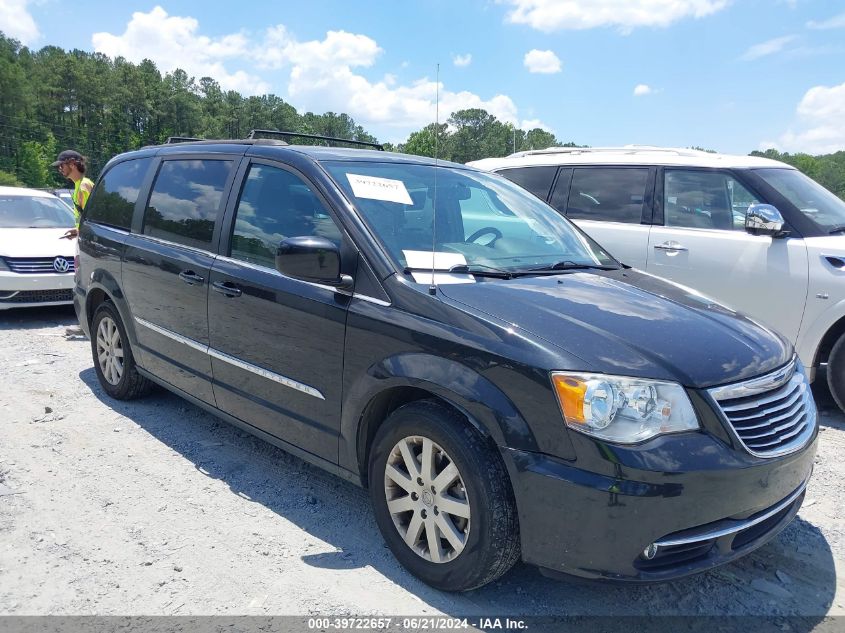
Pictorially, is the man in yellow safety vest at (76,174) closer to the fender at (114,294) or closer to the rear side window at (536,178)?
the fender at (114,294)

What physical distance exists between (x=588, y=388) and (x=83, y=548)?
7.92ft

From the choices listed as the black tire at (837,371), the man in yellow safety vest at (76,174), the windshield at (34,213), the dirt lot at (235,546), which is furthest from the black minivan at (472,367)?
the windshield at (34,213)

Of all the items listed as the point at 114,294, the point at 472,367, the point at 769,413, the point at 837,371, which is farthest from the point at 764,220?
the point at 114,294

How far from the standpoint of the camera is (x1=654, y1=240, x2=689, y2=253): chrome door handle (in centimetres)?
555

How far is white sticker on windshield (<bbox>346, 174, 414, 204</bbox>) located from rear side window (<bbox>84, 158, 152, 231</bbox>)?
2.15 meters

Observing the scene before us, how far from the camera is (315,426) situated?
3197 millimetres

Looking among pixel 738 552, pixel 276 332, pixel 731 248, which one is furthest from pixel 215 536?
pixel 731 248

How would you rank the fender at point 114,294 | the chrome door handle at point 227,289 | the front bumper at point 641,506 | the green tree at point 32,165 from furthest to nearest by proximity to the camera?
the green tree at point 32,165, the fender at point 114,294, the chrome door handle at point 227,289, the front bumper at point 641,506

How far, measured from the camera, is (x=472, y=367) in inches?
99.3

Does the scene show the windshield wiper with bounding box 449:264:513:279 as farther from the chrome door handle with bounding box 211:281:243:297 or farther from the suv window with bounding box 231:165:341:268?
the chrome door handle with bounding box 211:281:243:297

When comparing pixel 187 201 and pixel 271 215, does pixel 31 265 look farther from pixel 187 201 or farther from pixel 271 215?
pixel 271 215

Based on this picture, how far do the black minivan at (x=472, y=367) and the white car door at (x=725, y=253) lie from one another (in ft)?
6.18

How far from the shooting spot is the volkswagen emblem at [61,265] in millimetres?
8102

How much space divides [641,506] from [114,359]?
4122 millimetres
